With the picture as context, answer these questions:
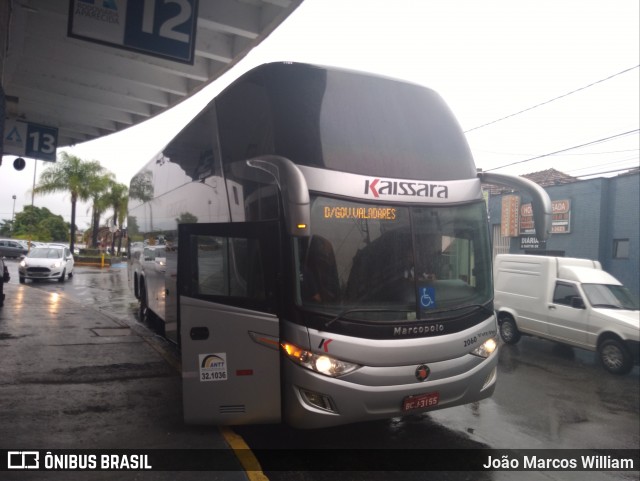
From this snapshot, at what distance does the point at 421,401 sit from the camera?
4215 mm

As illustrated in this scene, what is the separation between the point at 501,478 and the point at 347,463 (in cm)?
134

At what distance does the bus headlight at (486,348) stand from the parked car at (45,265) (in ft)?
67.1

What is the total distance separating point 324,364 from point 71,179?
3942cm

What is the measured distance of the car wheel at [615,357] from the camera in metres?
8.55

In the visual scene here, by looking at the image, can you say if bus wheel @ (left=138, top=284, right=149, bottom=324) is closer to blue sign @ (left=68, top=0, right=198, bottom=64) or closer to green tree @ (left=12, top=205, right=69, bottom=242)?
blue sign @ (left=68, top=0, right=198, bottom=64)

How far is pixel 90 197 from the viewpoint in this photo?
3878cm

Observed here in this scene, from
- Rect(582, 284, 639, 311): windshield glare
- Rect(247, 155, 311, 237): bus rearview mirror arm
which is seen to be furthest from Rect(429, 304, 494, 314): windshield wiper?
Rect(582, 284, 639, 311): windshield glare

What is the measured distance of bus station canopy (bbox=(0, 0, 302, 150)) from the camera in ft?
20.5

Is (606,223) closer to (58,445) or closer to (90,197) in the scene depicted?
(58,445)

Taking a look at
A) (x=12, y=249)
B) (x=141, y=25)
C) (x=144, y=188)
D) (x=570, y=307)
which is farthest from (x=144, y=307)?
(x=12, y=249)

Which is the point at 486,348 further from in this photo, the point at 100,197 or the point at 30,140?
the point at 100,197

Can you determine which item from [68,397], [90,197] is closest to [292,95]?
[68,397]

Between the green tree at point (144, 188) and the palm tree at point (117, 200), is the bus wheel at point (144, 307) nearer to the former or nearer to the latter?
the green tree at point (144, 188)

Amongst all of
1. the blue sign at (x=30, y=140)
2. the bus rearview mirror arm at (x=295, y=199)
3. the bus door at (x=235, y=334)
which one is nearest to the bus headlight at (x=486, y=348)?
the bus door at (x=235, y=334)
